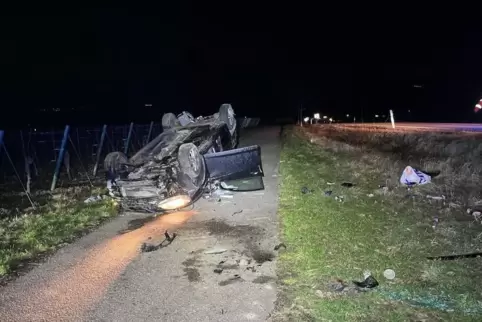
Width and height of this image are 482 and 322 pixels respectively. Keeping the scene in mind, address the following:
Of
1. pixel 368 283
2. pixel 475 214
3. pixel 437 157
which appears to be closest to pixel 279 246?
pixel 368 283

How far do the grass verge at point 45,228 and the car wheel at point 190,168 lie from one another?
5.14 ft

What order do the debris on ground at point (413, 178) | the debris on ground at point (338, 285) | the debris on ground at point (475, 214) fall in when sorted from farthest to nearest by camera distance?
the debris on ground at point (413, 178)
the debris on ground at point (475, 214)
the debris on ground at point (338, 285)

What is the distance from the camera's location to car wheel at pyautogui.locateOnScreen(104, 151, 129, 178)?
790cm

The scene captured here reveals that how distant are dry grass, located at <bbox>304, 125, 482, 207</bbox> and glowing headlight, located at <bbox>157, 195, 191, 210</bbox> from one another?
5391 millimetres

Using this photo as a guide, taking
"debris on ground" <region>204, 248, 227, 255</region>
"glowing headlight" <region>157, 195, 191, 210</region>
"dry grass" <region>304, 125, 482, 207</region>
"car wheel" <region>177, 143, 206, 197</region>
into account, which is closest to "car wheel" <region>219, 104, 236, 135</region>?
"car wheel" <region>177, 143, 206, 197</region>

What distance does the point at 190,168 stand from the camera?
7500 millimetres

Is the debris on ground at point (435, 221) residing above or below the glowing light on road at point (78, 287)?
below

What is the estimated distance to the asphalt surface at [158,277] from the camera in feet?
12.3

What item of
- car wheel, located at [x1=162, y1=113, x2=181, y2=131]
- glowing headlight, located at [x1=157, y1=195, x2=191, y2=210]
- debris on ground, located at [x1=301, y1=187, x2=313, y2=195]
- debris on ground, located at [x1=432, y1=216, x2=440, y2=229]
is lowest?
debris on ground, located at [x1=432, y1=216, x2=440, y2=229]

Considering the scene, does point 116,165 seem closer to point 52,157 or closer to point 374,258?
point 374,258

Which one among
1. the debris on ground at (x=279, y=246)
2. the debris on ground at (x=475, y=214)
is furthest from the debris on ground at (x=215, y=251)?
the debris on ground at (x=475, y=214)

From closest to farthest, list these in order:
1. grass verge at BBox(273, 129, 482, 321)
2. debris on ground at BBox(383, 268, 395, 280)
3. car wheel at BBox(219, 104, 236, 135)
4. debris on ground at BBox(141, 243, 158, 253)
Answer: grass verge at BBox(273, 129, 482, 321) < debris on ground at BBox(383, 268, 395, 280) < debris on ground at BBox(141, 243, 158, 253) < car wheel at BBox(219, 104, 236, 135)

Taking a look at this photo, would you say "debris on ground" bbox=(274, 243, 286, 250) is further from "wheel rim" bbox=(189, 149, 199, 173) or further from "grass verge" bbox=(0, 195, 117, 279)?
"grass verge" bbox=(0, 195, 117, 279)

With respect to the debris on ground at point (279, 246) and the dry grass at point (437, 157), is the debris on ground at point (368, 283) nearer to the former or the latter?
the debris on ground at point (279, 246)
